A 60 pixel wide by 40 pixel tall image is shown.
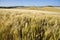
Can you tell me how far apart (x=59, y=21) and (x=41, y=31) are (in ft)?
1.93

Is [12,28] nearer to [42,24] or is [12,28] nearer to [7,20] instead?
[7,20]

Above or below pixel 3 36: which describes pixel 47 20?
above

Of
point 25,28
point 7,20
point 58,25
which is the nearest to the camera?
point 58,25

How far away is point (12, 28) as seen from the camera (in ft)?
18.0

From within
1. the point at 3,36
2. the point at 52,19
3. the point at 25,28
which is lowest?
the point at 3,36

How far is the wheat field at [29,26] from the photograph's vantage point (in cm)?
494

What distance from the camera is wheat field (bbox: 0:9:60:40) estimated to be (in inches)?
195

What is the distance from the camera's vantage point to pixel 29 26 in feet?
17.2

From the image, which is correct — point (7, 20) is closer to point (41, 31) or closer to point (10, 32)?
point (10, 32)

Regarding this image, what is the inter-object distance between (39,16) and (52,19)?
1.54 ft

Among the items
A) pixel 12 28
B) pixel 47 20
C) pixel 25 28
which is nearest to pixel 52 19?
pixel 47 20

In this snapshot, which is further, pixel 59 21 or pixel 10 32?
pixel 10 32

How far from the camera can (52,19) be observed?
511 cm

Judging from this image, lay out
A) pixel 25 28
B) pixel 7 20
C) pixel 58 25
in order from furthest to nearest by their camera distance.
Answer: pixel 7 20 → pixel 25 28 → pixel 58 25
